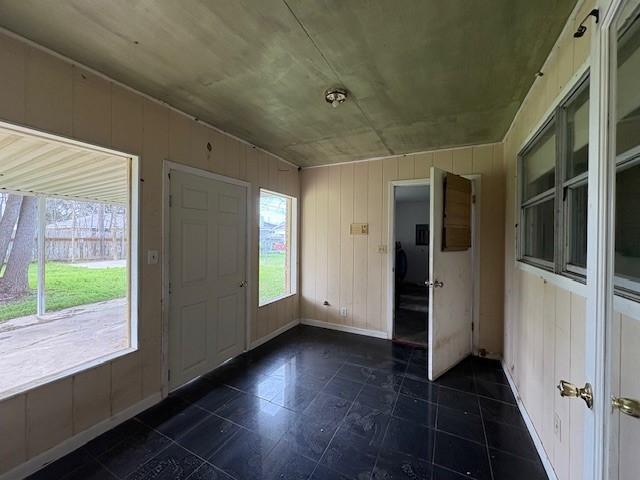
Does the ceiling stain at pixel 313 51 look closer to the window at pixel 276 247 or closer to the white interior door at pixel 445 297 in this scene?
the white interior door at pixel 445 297

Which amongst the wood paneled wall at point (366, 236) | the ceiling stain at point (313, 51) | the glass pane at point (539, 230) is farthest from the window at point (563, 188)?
the wood paneled wall at point (366, 236)

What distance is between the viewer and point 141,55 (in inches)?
64.6

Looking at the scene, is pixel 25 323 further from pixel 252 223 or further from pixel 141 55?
pixel 141 55

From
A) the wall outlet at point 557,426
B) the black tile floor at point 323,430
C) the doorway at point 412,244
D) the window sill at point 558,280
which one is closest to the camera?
the window sill at point 558,280

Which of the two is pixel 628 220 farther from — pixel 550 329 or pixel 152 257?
pixel 152 257

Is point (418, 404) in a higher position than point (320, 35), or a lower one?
lower

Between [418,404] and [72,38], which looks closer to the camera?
[72,38]

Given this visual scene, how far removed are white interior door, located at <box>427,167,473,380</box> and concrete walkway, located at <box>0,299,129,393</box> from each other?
2668 millimetres

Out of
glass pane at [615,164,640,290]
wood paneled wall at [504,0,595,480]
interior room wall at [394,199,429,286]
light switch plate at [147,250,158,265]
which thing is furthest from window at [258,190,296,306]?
interior room wall at [394,199,429,286]

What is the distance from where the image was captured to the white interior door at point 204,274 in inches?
93.5

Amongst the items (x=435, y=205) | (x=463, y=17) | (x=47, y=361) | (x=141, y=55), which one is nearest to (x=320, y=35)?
(x=463, y=17)

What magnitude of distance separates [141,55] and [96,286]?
12.8ft

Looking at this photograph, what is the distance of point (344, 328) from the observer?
3.87 metres

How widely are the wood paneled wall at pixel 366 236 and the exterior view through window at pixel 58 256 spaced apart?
2368mm
